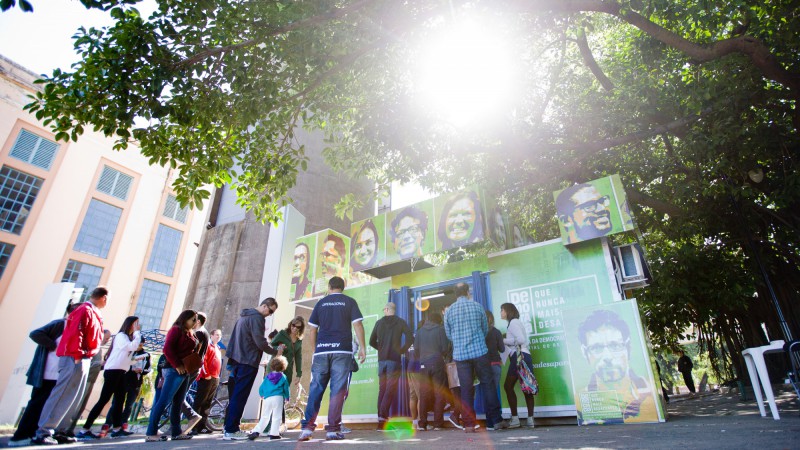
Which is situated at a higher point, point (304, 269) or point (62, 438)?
point (304, 269)

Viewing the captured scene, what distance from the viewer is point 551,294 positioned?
7695mm

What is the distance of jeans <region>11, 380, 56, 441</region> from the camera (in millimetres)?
4750

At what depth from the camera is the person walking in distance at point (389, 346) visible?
733 centimetres

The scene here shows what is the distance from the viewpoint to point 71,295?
490 inches

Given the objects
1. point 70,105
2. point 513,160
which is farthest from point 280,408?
point 513,160

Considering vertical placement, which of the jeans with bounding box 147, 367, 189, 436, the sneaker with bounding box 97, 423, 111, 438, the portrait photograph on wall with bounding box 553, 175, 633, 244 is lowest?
the sneaker with bounding box 97, 423, 111, 438

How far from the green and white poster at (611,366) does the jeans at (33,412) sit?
7.11 m

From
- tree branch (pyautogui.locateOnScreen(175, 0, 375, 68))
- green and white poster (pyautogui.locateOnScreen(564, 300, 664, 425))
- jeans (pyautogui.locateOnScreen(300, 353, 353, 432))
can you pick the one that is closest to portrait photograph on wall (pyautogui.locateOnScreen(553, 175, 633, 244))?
green and white poster (pyautogui.locateOnScreen(564, 300, 664, 425))

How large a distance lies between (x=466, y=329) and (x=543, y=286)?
244cm

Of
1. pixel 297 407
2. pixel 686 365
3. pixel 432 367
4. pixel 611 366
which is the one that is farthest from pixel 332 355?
pixel 686 365

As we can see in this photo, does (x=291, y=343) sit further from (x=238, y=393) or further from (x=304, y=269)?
(x=304, y=269)

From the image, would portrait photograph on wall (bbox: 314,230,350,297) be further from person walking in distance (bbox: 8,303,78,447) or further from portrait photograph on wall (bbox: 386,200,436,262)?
person walking in distance (bbox: 8,303,78,447)

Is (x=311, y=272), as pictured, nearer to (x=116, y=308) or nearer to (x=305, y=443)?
(x=305, y=443)

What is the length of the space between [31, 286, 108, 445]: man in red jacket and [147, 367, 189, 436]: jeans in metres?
0.91
